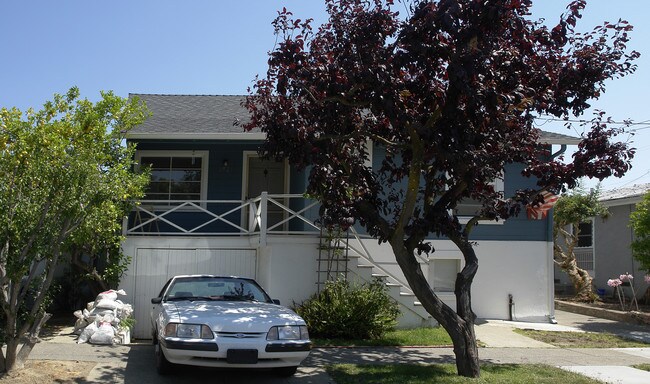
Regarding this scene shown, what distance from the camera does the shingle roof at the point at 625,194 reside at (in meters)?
20.3

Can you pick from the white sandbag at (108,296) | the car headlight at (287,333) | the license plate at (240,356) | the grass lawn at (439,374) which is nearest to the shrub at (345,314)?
the grass lawn at (439,374)

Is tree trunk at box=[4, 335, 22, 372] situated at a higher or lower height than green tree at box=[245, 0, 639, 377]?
lower

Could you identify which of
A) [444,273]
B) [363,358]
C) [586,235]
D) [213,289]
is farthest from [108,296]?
[586,235]

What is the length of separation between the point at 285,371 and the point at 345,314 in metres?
3.09

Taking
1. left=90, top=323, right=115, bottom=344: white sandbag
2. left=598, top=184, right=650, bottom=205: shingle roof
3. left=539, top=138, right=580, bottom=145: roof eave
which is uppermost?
left=539, top=138, right=580, bottom=145: roof eave

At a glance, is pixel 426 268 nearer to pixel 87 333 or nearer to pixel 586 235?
pixel 87 333

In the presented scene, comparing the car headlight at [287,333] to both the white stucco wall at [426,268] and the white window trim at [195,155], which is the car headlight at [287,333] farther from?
the white window trim at [195,155]

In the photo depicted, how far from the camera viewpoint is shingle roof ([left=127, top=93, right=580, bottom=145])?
13.7m

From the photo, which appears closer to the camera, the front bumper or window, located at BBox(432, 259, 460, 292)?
the front bumper

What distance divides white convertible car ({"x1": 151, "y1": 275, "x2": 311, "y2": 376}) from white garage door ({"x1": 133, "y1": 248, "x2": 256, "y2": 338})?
146 inches

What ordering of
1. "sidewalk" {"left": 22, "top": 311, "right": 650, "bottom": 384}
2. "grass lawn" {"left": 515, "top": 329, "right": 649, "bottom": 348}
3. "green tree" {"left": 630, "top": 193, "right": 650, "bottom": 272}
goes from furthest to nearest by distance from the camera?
"green tree" {"left": 630, "top": 193, "right": 650, "bottom": 272} → "grass lawn" {"left": 515, "top": 329, "right": 649, "bottom": 348} → "sidewalk" {"left": 22, "top": 311, "right": 650, "bottom": 384}

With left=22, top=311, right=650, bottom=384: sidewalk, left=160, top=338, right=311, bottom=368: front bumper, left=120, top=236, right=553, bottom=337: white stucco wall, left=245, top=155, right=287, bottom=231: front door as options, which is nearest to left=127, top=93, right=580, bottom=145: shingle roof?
left=245, top=155, right=287, bottom=231: front door

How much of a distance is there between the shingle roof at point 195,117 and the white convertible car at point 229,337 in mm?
5160

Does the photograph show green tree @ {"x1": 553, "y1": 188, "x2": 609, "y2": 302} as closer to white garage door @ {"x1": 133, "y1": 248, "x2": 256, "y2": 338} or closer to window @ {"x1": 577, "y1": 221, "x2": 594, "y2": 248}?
window @ {"x1": 577, "y1": 221, "x2": 594, "y2": 248}
